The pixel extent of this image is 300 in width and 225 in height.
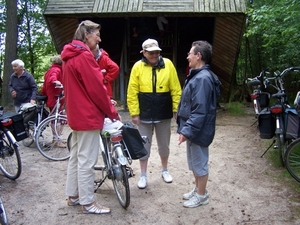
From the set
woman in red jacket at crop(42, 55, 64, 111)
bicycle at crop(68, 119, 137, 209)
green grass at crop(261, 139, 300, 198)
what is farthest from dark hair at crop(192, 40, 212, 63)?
woman in red jacket at crop(42, 55, 64, 111)

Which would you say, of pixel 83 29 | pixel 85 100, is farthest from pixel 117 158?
pixel 83 29

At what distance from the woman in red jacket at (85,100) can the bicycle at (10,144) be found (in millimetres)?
1411

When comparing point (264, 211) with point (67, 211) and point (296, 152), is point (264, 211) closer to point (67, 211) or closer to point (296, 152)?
point (296, 152)

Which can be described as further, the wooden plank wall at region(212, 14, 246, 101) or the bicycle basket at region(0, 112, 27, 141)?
the wooden plank wall at region(212, 14, 246, 101)

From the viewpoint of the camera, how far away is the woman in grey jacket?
3158 millimetres

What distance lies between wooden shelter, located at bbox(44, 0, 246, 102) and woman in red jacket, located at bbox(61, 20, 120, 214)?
473 cm

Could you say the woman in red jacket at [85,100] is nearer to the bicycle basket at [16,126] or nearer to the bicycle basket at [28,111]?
the bicycle basket at [16,126]

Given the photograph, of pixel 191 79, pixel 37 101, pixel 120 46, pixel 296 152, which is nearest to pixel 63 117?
pixel 37 101

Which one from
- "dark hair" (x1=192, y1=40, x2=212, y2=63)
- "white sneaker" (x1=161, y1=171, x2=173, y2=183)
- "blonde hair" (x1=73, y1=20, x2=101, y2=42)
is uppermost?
"blonde hair" (x1=73, y1=20, x2=101, y2=42)

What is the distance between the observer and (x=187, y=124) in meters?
3.19

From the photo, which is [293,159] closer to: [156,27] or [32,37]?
[156,27]

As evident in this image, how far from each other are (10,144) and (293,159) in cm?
364

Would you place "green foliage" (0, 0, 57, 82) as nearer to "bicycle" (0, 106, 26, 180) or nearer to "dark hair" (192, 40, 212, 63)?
"bicycle" (0, 106, 26, 180)

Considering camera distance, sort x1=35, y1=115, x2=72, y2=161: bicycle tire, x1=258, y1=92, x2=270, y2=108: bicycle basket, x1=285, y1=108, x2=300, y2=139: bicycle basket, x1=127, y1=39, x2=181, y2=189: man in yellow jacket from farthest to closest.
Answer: x1=258, y1=92, x2=270, y2=108: bicycle basket
x1=35, y1=115, x2=72, y2=161: bicycle tire
x1=285, y1=108, x2=300, y2=139: bicycle basket
x1=127, y1=39, x2=181, y2=189: man in yellow jacket
